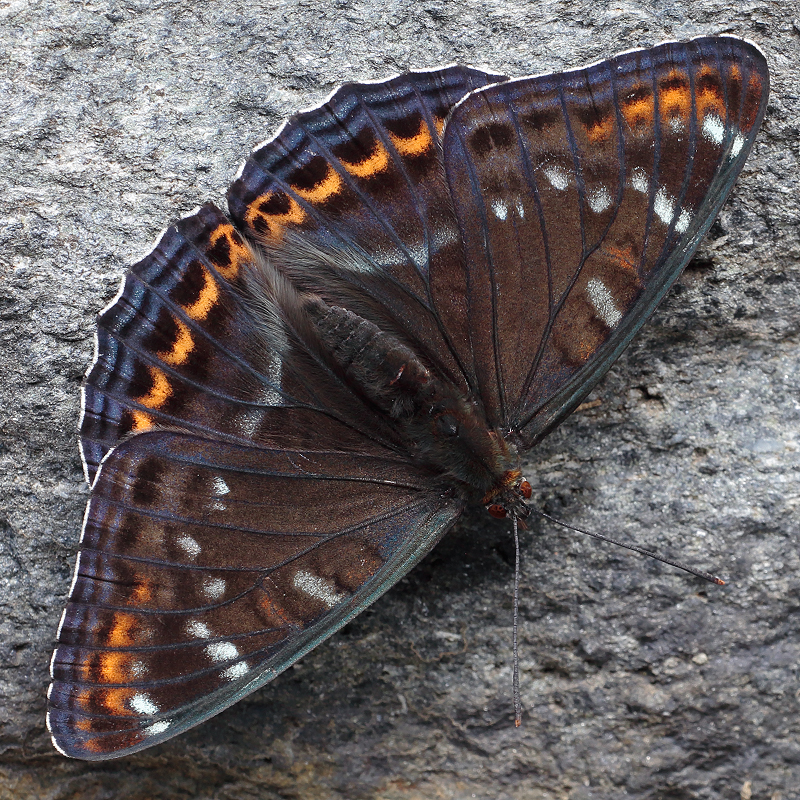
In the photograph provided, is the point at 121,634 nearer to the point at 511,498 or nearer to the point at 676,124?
the point at 511,498

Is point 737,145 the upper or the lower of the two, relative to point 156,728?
upper

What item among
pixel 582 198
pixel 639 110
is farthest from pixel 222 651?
pixel 639 110

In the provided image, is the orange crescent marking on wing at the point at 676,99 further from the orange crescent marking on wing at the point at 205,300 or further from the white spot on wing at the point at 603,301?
the orange crescent marking on wing at the point at 205,300

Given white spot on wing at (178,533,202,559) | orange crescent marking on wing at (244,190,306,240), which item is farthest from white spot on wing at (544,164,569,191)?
white spot on wing at (178,533,202,559)

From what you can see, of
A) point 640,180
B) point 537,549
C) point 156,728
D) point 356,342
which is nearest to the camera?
point 156,728

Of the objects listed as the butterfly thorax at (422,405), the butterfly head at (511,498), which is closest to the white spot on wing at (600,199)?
the butterfly thorax at (422,405)

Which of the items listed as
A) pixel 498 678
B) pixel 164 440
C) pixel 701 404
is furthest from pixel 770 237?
pixel 164 440
